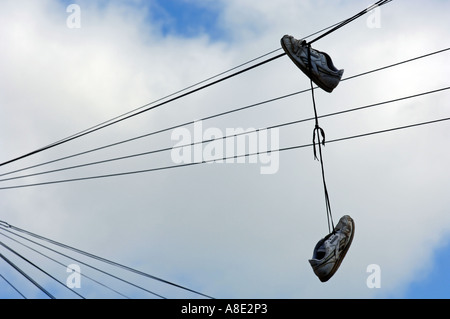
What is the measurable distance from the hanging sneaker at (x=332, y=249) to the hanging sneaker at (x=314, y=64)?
5.25ft

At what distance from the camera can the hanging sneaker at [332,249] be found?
368 inches

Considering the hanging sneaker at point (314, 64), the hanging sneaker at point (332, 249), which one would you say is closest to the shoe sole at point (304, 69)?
the hanging sneaker at point (314, 64)

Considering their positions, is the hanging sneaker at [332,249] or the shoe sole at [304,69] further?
the shoe sole at [304,69]

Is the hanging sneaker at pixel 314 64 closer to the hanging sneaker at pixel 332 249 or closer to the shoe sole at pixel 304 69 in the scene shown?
the shoe sole at pixel 304 69

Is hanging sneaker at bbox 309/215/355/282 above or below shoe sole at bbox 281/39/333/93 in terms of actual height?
below

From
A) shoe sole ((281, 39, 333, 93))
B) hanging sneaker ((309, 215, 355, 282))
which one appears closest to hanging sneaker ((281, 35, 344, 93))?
shoe sole ((281, 39, 333, 93))

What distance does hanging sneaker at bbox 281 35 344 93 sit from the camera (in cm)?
980

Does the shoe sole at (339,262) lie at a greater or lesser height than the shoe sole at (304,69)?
lesser

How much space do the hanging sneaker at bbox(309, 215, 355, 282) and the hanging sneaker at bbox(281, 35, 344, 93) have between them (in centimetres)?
160

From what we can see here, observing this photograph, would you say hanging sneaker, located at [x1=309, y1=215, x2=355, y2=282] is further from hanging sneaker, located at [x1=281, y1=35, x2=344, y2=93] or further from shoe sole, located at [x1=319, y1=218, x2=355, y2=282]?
hanging sneaker, located at [x1=281, y1=35, x2=344, y2=93]

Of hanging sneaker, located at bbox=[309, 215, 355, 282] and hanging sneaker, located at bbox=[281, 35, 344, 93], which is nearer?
hanging sneaker, located at bbox=[309, 215, 355, 282]
